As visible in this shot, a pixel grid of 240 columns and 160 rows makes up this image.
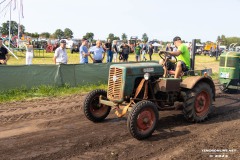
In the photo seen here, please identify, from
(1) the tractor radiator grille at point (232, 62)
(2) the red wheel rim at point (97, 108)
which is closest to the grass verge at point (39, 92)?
(2) the red wheel rim at point (97, 108)

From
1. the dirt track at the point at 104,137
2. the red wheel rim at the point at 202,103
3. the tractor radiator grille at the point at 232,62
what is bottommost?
the dirt track at the point at 104,137

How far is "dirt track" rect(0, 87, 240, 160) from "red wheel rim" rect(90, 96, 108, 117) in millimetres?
212

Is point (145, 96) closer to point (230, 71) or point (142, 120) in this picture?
point (142, 120)

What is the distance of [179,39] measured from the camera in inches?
261

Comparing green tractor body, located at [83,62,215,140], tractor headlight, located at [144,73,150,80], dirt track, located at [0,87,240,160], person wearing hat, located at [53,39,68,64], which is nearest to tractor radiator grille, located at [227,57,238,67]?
dirt track, located at [0,87,240,160]

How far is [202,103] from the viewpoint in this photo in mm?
6148

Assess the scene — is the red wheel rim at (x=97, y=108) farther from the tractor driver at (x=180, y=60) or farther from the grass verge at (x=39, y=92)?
the grass verge at (x=39, y=92)

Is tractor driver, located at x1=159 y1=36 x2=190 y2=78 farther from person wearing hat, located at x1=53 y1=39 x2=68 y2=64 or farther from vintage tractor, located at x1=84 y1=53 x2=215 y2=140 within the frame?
person wearing hat, located at x1=53 y1=39 x2=68 y2=64

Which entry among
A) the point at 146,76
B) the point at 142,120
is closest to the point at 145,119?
the point at 142,120

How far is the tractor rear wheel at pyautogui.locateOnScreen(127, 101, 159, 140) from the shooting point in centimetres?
477

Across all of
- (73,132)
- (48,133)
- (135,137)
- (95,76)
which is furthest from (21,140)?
(95,76)

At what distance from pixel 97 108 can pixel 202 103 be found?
88.3 inches

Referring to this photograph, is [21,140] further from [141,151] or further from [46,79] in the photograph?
[46,79]

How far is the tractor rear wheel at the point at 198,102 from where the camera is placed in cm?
580
